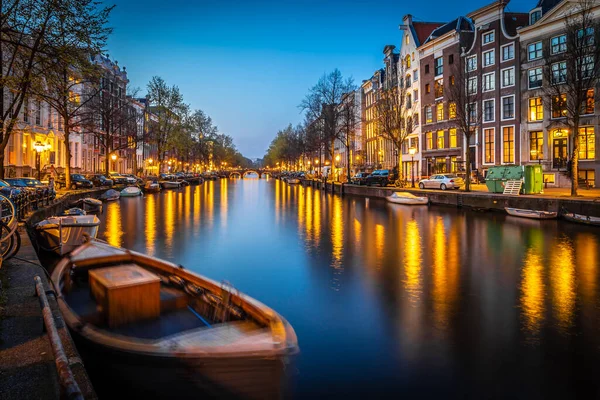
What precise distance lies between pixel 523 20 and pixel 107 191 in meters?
50.1

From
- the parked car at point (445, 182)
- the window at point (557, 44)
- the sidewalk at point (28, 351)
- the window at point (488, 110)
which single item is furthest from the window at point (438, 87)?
the sidewalk at point (28, 351)

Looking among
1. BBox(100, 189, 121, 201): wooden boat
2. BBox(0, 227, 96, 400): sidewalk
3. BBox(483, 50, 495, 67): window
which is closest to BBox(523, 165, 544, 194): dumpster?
BBox(483, 50, 495, 67): window

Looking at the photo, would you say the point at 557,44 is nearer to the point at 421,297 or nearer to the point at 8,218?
the point at 421,297

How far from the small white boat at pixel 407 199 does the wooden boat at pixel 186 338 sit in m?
32.6

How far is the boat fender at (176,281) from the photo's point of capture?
371 inches

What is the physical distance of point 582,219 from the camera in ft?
83.1

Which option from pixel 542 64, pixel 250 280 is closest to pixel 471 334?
pixel 250 280

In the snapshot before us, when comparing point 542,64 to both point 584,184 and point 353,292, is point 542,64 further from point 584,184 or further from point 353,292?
point 353,292

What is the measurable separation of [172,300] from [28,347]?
3352 millimetres

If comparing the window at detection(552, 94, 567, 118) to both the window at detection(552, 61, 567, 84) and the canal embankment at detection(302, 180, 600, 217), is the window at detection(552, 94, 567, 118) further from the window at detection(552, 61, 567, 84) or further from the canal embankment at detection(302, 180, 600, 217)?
the canal embankment at detection(302, 180, 600, 217)

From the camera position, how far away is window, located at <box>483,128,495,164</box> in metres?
54.0

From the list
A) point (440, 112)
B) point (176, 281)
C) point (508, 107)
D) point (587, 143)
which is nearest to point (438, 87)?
point (440, 112)

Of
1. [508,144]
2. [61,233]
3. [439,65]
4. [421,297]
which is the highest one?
[439,65]

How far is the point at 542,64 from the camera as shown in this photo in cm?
4725
